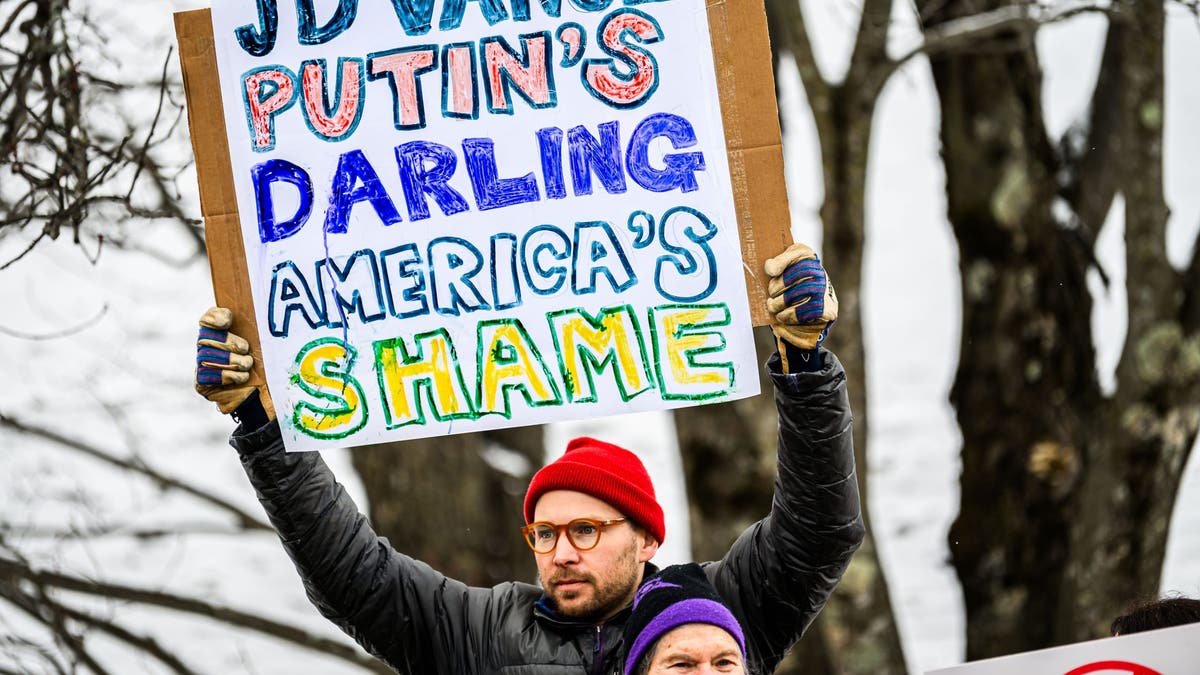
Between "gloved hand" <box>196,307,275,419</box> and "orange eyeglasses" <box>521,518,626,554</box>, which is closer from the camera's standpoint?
"gloved hand" <box>196,307,275,419</box>

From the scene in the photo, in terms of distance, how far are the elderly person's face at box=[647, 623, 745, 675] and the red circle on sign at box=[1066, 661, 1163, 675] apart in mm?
600

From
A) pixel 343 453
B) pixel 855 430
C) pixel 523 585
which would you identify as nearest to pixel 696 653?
pixel 523 585

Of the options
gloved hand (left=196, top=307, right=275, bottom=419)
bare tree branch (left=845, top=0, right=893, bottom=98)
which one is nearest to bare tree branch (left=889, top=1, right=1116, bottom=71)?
bare tree branch (left=845, top=0, right=893, bottom=98)

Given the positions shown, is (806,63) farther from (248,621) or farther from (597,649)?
(597,649)

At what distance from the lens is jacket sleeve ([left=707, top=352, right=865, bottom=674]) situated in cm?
268

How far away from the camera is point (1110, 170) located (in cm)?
606

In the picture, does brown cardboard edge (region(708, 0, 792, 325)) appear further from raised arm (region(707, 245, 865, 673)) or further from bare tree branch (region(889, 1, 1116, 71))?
bare tree branch (region(889, 1, 1116, 71))

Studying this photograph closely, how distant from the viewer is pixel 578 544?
113 inches

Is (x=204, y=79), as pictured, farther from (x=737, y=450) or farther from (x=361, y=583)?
(x=737, y=450)

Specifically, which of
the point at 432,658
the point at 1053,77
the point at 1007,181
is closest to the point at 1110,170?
the point at 1007,181

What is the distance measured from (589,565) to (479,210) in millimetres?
698

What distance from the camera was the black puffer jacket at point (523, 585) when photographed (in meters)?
2.72

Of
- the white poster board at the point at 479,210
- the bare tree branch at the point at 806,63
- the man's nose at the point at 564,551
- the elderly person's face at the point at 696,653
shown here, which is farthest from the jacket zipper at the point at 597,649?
the bare tree branch at the point at 806,63

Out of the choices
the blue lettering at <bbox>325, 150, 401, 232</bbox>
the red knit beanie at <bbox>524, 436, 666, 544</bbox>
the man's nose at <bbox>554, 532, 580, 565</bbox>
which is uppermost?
the blue lettering at <bbox>325, 150, 401, 232</bbox>
